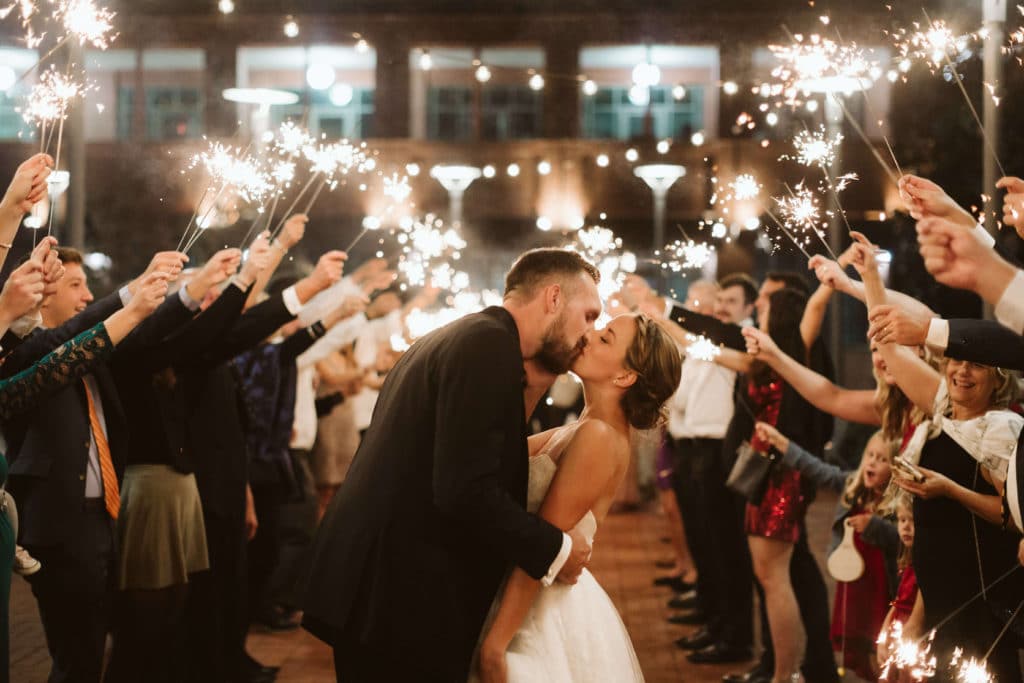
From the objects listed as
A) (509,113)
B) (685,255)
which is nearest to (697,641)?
(685,255)

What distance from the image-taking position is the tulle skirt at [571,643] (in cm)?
328

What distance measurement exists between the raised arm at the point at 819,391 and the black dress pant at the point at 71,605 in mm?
3093

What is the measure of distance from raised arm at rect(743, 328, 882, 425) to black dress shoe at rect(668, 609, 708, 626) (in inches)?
118

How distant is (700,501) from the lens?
752 centimetres

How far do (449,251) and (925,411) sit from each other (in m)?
10.3

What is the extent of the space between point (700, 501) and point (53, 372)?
475cm

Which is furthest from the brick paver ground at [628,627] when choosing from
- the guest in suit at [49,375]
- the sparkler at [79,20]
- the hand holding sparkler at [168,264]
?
the sparkler at [79,20]

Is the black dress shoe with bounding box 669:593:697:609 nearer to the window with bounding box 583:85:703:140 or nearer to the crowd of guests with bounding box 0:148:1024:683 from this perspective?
the crowd of guests with bounding box 0:148:1024:683

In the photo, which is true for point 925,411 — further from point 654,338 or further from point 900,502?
point 654,338

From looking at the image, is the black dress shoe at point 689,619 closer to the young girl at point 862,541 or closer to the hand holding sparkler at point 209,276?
the young girl at point 862,541

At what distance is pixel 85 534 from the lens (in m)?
4.29

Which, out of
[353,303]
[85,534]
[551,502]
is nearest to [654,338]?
[551,502]

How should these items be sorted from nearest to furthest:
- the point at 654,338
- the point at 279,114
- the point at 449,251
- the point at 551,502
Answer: the point at 551,502 < the point at 654,338 < the point at 449,251 < the point at 279,114

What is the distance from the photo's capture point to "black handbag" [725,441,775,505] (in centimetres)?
587
